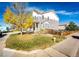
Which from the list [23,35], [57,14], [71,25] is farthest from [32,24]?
[71,25]

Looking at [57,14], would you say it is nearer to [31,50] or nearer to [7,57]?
[31,50]

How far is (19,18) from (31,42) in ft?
1.00

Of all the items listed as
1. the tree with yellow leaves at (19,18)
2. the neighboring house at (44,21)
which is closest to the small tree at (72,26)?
the neighboring house at (44,21)

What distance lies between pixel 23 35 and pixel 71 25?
1.83 feet

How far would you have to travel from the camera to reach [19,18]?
6.98ft

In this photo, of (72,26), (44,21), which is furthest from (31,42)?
(72,26)

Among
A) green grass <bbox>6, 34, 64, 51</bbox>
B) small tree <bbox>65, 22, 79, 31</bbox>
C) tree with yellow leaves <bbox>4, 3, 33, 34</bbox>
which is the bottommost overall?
green grass <bbox>6, 34, 64, 51</bbox>

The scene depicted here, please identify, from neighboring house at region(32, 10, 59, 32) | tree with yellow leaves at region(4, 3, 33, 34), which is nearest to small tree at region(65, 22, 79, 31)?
neighboring house at region(32, 10, 59, 32)

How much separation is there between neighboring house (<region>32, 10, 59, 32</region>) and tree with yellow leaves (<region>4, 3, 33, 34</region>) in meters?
0.06

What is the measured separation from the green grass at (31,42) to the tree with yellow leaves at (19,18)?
13 centimetres

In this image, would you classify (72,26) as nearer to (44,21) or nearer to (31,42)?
(44,21)

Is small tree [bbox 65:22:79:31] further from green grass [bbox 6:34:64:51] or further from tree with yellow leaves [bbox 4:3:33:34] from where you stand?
tree with yellow leaves [bbox 4:3:33:34]

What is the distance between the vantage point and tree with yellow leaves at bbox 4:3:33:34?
A: 2100 mm

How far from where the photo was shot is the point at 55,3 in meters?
2.10
